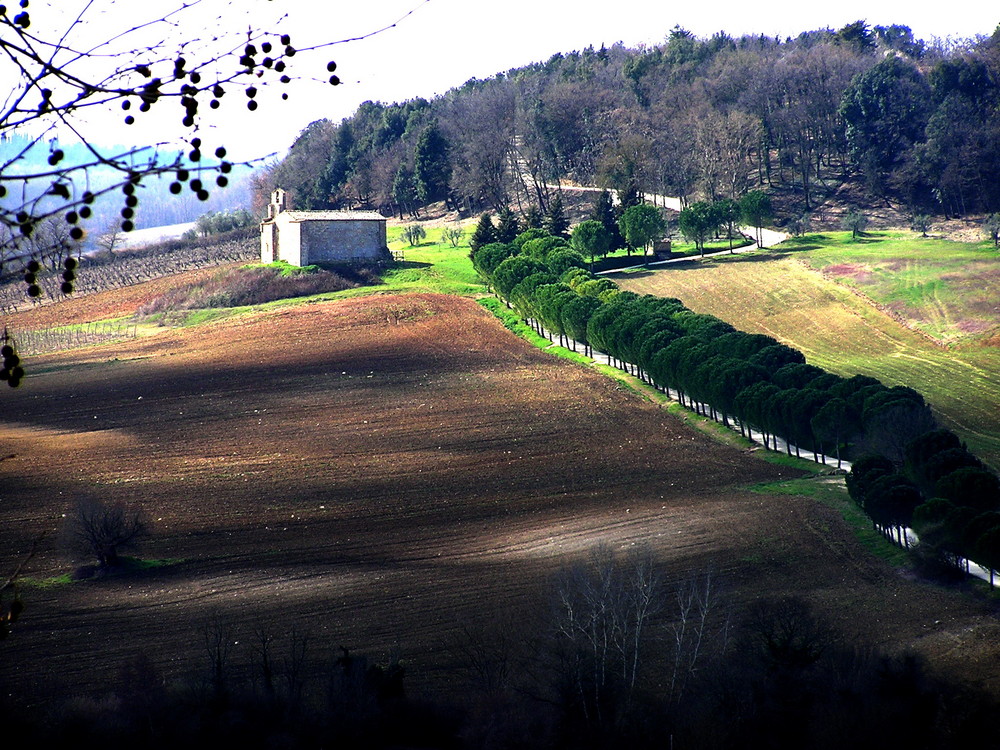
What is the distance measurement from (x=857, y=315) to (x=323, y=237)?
124 ft

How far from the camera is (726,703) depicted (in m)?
18.8

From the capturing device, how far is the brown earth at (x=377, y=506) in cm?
Result: 2403

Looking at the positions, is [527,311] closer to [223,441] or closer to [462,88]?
[223,441]

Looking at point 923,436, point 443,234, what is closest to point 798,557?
point 923,436

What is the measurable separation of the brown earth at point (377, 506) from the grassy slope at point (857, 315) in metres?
12.1

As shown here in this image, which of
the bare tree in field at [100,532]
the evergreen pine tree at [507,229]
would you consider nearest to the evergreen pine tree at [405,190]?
the evergreen pine tree at [507,229]

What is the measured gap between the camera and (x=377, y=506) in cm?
3284

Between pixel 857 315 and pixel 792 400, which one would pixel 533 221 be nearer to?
pixel 857 315

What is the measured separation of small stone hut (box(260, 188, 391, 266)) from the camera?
75.9 meters

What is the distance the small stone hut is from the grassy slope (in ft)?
63.9

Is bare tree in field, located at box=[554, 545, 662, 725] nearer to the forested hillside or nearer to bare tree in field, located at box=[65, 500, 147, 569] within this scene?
bare tree in field, located at box=[65, 500, 147, 569]

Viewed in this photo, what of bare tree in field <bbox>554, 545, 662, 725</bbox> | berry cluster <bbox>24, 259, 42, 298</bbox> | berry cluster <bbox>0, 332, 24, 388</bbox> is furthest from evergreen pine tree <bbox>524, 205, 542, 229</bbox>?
berry cluster <bbox>0, 332, 24, 388</bbox>

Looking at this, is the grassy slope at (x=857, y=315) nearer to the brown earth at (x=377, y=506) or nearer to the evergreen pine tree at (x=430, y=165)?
the brown earth at (x=377, y=506)

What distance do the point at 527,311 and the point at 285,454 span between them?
2728 centimetres
